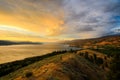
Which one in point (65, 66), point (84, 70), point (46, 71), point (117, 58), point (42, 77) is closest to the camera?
point (42, 77)

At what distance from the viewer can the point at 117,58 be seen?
1777 inches

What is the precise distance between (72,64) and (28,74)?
13.2m

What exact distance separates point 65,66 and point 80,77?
5143mm

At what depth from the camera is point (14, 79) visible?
3403 cm

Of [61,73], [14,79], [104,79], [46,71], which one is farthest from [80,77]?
[14,79]

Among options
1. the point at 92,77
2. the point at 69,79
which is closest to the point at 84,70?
the point at 92,77

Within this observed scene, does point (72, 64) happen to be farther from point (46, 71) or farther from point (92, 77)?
point (46, 71)

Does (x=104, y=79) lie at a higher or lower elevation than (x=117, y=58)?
lower

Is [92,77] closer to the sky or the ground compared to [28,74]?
closer to the ground

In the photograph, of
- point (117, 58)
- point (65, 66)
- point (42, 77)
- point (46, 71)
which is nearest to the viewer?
point (42, 77)

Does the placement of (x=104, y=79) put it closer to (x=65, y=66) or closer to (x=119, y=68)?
(x=119, y=68)

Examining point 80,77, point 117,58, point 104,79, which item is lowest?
point 104,79

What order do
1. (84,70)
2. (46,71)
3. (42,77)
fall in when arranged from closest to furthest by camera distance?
(42,77)
(46,71)
(84,70)

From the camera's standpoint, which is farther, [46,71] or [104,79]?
[104,79]
